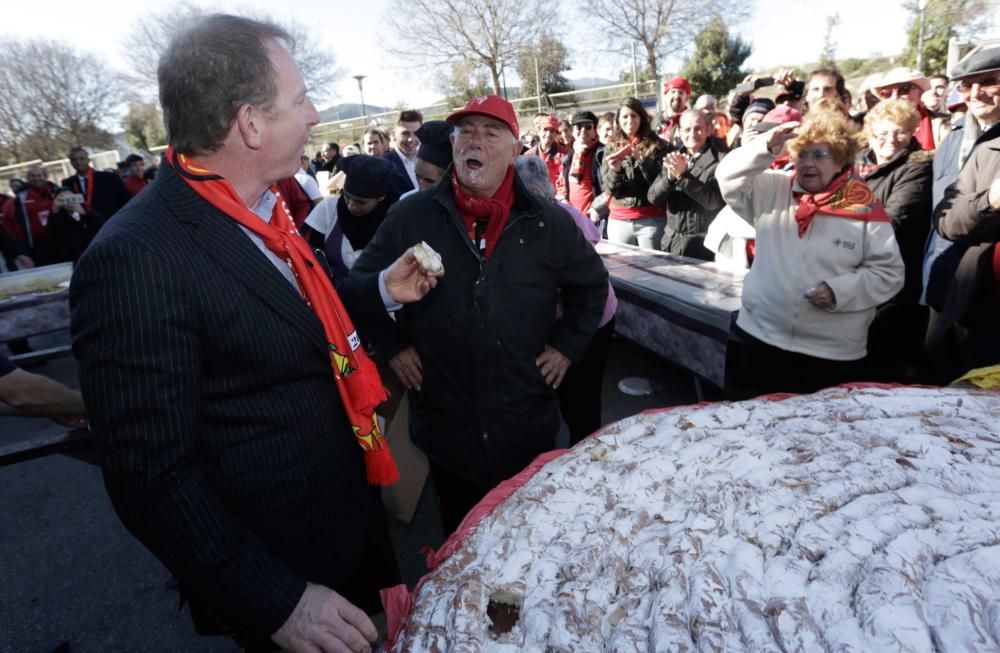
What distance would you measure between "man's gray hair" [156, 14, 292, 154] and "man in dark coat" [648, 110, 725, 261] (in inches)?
129

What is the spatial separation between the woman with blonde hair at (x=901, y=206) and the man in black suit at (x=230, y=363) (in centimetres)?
316

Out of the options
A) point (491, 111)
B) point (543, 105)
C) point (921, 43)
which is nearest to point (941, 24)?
point (921, 43)

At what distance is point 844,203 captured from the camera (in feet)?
8.30

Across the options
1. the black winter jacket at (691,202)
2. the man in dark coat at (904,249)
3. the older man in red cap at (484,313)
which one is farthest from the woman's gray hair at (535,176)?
the man in dark coat at (904,249)

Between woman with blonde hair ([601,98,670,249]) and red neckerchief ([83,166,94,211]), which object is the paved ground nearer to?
woman with blonde hair ([601,98,670,249])

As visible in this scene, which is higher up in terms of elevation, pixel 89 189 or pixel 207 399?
pixel 89 189

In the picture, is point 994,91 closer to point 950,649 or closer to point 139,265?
point 950,649

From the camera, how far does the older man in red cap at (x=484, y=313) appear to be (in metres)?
1.96

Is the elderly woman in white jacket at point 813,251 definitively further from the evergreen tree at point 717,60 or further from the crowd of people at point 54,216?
the evergreen tree at point 717,60

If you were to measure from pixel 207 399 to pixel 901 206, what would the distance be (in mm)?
3581

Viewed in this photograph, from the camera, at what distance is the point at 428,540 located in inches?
117

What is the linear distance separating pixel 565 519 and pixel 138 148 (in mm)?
40295

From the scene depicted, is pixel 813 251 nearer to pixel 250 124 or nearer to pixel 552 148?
pixel 250 124

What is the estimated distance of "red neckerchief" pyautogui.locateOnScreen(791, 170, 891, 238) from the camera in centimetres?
252
